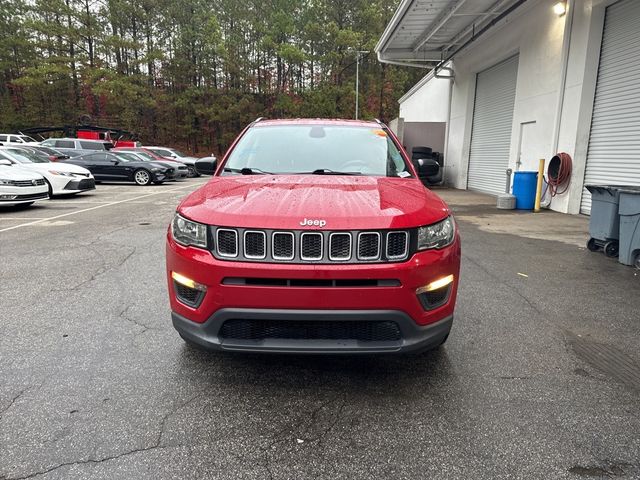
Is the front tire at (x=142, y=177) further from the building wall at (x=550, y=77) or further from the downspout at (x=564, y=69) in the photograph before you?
the downspout at (x=564, y=69)

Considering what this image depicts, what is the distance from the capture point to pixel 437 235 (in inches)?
104

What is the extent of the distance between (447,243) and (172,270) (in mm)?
1684

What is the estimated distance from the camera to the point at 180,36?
139 ft

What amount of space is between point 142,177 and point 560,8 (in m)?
16.2

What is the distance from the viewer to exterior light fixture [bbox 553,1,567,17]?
1083cm

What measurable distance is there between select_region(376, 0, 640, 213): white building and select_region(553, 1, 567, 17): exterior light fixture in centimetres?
3

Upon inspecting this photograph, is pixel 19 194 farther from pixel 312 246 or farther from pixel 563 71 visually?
pixel 563 71

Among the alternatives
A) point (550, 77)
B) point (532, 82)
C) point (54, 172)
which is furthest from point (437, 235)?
point (54, 172)

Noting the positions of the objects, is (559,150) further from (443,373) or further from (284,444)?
(284,444)

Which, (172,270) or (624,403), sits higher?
(172,270)

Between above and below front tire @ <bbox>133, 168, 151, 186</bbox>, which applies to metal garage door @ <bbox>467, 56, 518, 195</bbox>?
above

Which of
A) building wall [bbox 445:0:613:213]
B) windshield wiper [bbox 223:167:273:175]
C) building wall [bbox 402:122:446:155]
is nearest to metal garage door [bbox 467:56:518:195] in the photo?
building wall [bbox 445:0:613:213]

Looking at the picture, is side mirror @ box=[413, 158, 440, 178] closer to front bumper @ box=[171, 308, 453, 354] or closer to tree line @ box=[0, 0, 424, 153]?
front bumper @ box=[171, 308, 453, 354]

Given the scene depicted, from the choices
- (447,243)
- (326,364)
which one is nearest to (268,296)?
(326,364)
